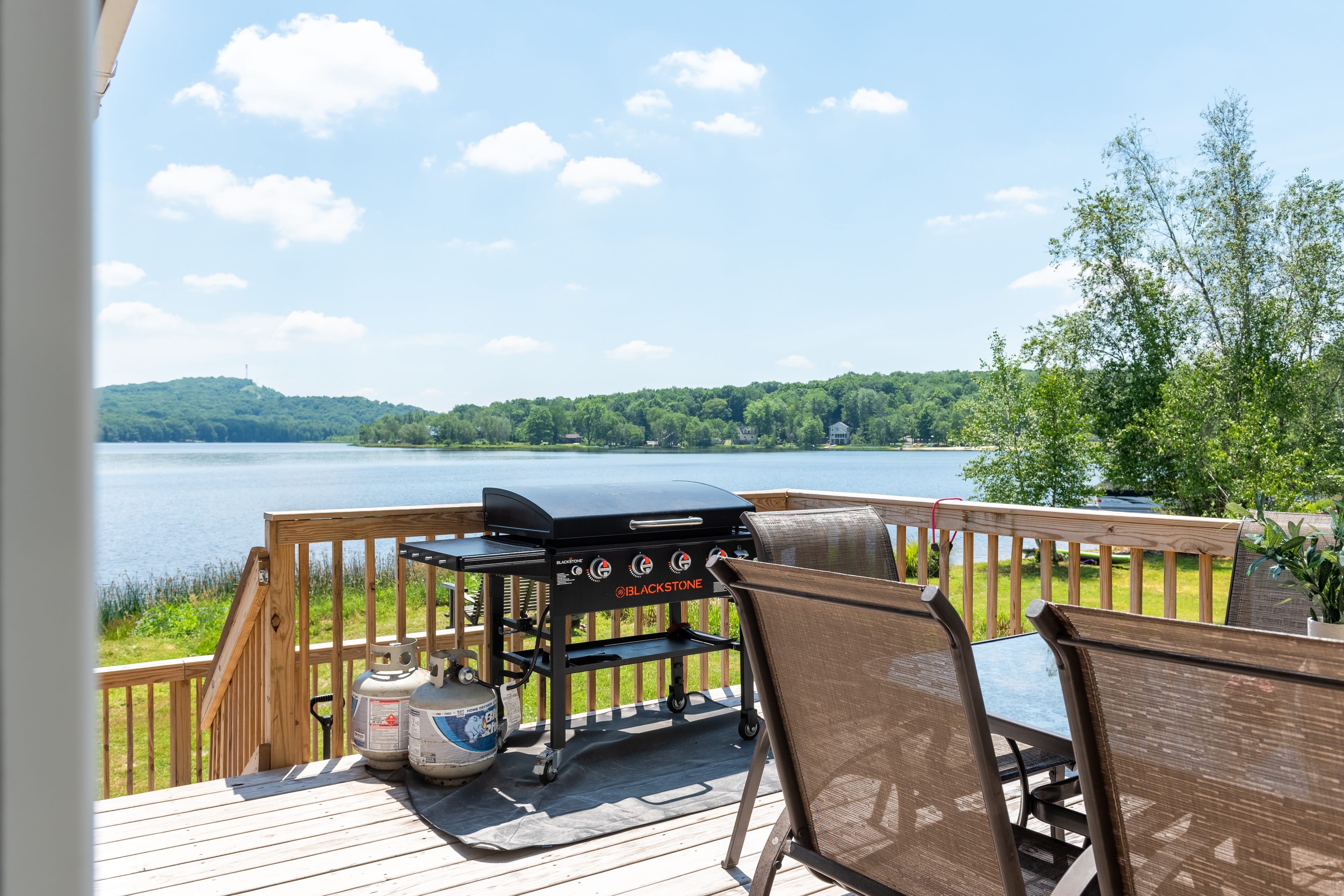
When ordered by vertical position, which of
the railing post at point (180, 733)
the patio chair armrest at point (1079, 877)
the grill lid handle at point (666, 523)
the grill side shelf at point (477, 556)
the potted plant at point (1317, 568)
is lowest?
the railing post at point (180, 733)

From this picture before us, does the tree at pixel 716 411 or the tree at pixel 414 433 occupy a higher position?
the tree at pixel 716 411

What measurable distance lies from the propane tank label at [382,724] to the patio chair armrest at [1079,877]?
242 centimetres

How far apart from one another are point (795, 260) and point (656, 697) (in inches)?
1399

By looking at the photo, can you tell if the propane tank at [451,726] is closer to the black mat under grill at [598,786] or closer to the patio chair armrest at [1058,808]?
the black mat under grill at [598,786]

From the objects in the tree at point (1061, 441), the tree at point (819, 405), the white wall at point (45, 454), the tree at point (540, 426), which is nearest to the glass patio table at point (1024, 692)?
the white wall at point (45, 454)

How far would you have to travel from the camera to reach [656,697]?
15.1ft

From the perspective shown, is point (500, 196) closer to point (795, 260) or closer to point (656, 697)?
point (795, 260)

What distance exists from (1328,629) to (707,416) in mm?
17239

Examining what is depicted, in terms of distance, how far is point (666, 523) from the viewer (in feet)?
11.5

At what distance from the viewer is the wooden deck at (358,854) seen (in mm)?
2508

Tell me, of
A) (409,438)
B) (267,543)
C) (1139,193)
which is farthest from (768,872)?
(409,438)

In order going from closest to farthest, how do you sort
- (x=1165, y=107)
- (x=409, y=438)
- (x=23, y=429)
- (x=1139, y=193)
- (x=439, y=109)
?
1. (x=23, y=429)
2. (x=1139, y=193)
3. (x=1165, y=107)
4. (x=409, y=438)
5. (x=439, y=109)

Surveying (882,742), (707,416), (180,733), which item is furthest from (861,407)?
(882,742)

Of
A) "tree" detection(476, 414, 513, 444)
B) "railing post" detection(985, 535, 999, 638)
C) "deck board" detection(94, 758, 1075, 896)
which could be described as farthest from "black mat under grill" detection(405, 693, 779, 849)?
"tree" detection(476, 414, 513, 444)
